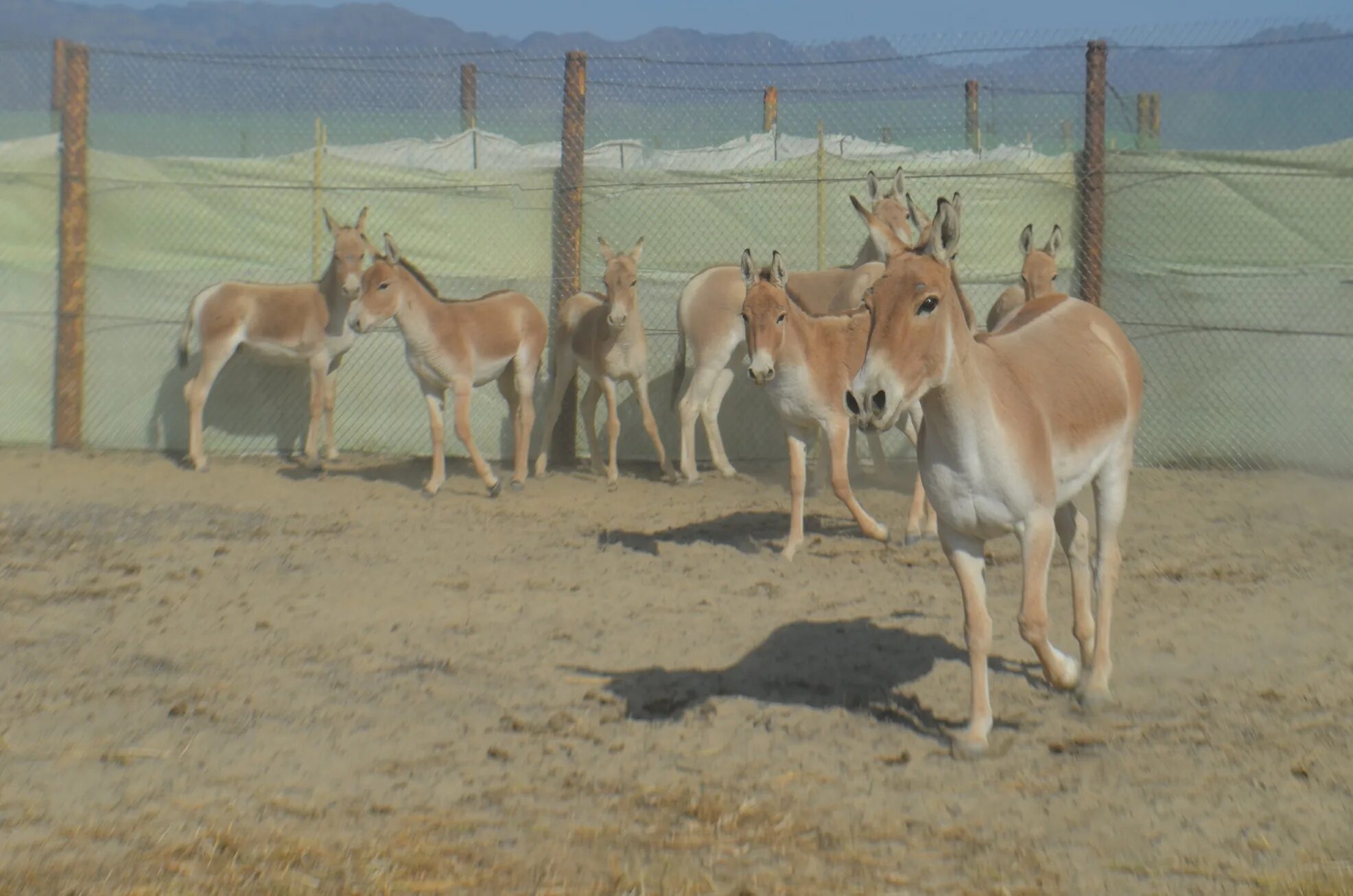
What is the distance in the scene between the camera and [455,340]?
11820 mm

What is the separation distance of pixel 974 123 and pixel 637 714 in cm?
874

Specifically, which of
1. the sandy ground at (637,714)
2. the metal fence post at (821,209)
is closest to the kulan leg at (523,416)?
the sandy ground at (637,714)

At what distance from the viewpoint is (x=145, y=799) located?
4.75 metres

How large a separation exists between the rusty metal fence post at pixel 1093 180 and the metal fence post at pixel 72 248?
27.9 feet

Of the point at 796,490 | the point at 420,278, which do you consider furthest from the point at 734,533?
the point at 420,278

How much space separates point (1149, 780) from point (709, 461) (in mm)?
8404

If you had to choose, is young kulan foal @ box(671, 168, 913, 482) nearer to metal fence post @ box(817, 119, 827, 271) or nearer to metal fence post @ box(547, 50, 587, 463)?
metal fence post @ box(817, 119, 827, 271)

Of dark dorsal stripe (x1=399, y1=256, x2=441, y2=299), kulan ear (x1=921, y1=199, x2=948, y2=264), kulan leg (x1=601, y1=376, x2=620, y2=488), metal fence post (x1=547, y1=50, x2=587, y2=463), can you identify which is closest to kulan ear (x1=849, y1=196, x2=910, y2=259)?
kulan ear (x1=921, y1=199, x2=948, y2=264)

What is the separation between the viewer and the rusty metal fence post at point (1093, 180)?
40.5 feet

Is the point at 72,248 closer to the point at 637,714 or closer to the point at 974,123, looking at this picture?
the point at 974,123

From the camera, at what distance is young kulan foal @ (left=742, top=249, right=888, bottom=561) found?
9.18 meters

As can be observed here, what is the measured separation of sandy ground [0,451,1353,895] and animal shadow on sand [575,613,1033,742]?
2 cm

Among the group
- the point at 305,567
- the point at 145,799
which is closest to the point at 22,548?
the point at 305,567

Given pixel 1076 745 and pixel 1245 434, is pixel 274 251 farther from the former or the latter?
pixel 1076 745
